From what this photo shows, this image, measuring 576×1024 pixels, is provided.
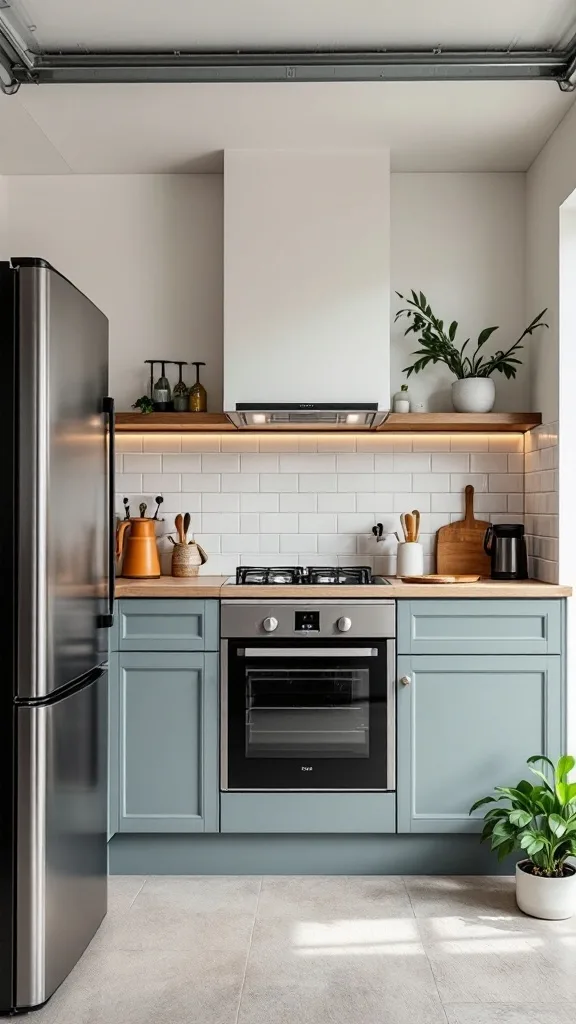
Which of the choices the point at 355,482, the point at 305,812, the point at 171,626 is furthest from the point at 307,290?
the point at 305,812

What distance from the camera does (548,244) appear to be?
3.40 meters

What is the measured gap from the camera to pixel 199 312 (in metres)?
3.77

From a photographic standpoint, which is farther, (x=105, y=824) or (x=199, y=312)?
(x=199, y=312)

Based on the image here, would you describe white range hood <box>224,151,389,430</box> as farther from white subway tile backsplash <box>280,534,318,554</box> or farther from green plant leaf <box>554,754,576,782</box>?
green plant leaf <box>554,754,576,782</box>

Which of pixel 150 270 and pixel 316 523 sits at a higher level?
pixel 150 270

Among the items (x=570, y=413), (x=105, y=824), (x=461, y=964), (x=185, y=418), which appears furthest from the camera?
(x=185, y=418)

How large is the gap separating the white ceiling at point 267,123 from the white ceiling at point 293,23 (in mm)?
182

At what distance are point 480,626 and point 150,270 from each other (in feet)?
6.79

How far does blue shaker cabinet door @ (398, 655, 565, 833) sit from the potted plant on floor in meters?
0.15

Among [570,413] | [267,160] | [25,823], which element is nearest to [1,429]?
[25,823]

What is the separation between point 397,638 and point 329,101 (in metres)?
1.95

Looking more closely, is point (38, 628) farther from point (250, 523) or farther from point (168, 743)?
point (250, 523)

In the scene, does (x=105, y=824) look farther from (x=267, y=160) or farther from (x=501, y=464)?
(x=267, y=160)

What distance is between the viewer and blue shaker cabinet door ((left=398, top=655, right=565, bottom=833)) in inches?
125
